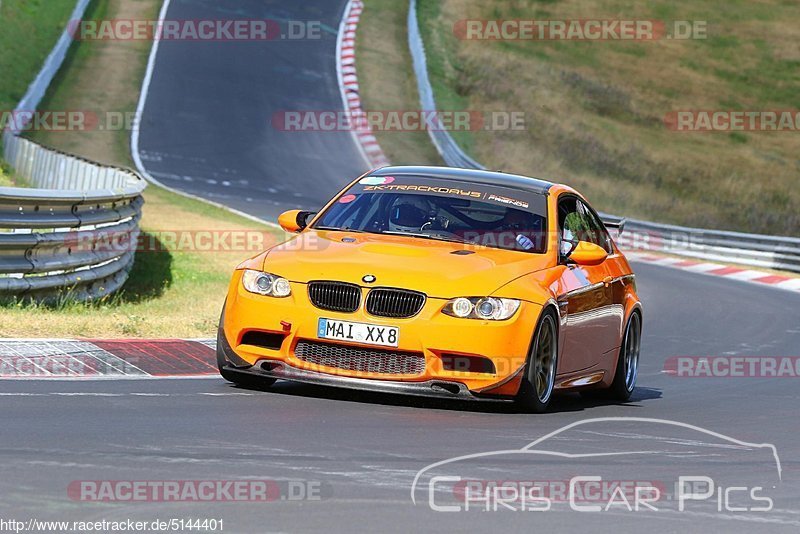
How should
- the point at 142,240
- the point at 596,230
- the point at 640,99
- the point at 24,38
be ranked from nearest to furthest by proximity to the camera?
the point at 596,230
the point at 142,240
the point at 24,38
the point at 640,99

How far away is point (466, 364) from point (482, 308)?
1.08 ft

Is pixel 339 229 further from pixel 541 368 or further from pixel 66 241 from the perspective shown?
pixel 66 241

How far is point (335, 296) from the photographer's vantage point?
8.65 metres

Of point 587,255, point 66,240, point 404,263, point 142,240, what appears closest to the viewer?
point 404,263

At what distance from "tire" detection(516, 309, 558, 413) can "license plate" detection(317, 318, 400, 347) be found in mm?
806

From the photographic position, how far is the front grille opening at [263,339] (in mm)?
8727

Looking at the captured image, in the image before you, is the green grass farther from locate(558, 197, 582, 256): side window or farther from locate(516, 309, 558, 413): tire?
locate(516, 309, 558, 413): tire

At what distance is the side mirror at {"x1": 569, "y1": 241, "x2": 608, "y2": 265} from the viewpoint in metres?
9.52

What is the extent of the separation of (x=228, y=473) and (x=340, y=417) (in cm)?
191

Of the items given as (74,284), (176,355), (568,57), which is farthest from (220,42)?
(176,355)

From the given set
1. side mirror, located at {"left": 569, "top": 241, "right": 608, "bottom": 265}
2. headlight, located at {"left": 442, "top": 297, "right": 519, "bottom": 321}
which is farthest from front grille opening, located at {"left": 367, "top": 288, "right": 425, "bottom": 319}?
side mirror, located at {"left": 569, "top": 241, "right": 608, "bottom": 265}

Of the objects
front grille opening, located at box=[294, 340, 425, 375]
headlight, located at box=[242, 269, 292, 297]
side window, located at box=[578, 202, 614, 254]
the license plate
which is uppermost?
side window, located at box=[578, 202, 614, 254]

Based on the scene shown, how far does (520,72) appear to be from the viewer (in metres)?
50.0

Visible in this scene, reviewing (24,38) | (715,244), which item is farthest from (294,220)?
(24,38)
